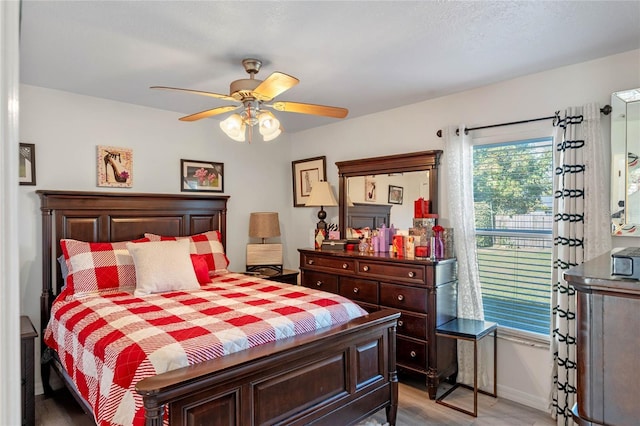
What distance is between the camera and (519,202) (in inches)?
123

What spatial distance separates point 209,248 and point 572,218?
294 cm

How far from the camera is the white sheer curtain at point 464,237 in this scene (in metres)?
3.25

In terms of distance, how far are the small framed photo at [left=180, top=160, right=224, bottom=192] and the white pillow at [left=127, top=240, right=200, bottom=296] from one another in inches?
41.9

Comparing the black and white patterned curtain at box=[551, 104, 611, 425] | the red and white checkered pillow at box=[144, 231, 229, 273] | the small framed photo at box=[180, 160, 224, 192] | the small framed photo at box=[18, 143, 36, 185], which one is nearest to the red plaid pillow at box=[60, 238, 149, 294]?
the red and white checkered pillow at box=[144, 231, 229, 273]

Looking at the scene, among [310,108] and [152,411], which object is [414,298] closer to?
[310,108]

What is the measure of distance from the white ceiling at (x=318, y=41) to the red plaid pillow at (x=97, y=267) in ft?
4.23

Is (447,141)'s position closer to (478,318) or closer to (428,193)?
(428,193)

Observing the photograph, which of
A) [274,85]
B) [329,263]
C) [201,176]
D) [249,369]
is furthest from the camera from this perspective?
[201,176]

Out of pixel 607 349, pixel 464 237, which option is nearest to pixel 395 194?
pixel 464 237

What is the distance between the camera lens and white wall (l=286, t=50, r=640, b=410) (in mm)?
2623

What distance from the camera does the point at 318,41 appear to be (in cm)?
236

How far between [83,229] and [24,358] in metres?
1.10

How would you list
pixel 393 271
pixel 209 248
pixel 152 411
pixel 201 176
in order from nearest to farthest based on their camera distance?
pixel 152 411
pixel 393 271
pixel 209 248
pixel 201 176
